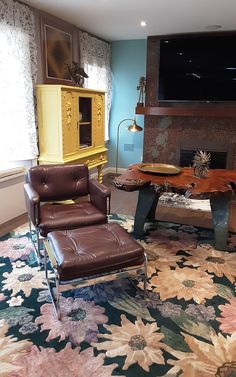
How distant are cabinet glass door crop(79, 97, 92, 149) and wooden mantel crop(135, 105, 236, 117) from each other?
3.08 ft

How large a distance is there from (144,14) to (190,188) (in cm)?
220

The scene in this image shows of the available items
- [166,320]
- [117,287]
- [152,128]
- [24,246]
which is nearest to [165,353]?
[166,320]

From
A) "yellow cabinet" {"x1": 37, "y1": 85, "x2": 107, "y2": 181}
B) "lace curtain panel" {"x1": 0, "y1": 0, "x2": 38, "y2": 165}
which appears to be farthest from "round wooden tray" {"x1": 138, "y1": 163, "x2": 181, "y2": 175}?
"lace curtain panel" {"x1": 0, "y1": 0, "x2": 38, "y2": 165}

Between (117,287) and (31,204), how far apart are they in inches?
35.3

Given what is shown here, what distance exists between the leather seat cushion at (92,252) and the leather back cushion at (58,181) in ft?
2.27

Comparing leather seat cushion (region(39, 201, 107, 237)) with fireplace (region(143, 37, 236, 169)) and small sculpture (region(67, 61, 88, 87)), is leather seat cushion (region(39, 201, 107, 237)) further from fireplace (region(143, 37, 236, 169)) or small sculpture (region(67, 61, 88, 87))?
fireplace (region(143, 37, 236, 169))

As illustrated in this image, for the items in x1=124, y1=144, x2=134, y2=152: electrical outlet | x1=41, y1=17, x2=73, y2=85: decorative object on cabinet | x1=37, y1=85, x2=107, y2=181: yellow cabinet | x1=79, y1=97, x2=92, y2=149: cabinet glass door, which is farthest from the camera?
x1=124, y1=144, x2=134, y2=152: electrical outlet

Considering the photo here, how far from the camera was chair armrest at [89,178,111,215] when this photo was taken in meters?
2.50

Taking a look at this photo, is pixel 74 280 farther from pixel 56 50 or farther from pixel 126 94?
pixel 126 94

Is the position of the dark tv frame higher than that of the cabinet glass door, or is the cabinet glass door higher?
the dark tv frame

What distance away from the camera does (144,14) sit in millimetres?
3389

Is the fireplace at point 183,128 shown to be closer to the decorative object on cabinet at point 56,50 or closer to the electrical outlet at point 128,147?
the electrical outlet at point 128,147

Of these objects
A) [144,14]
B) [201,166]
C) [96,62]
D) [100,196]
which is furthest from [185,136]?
[100,196]

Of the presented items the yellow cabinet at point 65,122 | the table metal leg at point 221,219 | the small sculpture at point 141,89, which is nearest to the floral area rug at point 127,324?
the table metal leg at point 221,219
